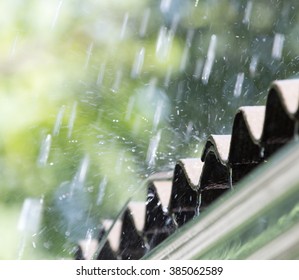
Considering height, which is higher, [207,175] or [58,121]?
[207,175]

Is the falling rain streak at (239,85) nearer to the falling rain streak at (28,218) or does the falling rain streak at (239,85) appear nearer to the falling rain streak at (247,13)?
the falling rain streak at (247,13)

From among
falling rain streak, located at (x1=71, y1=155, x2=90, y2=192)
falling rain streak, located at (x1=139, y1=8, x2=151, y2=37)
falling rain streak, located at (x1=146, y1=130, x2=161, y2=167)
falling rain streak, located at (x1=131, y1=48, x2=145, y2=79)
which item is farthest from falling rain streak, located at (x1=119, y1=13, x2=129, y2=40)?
falling rain streak, located at (x1=71, y1=155, x2=90, y2=192)

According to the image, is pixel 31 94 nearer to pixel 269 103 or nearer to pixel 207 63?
pixel 207 63

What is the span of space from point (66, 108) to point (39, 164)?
0.36 m

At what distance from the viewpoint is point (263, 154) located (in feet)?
4.08

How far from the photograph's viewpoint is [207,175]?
148 cm

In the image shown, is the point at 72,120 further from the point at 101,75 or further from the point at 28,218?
the point at 101,75

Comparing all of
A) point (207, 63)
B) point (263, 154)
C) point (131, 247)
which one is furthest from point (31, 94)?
point (263, 154)

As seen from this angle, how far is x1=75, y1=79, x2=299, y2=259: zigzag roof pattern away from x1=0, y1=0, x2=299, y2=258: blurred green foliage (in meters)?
2.78

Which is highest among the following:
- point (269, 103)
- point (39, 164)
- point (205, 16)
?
point (205, 16)

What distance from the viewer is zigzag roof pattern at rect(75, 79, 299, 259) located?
1.15m

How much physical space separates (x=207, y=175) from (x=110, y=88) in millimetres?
3862

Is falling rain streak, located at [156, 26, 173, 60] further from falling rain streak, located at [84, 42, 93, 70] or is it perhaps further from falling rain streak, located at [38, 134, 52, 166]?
falling rain streak, located at [38, 134, 52, 166]

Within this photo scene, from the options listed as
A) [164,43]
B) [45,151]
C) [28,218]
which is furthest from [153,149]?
[28,218]
